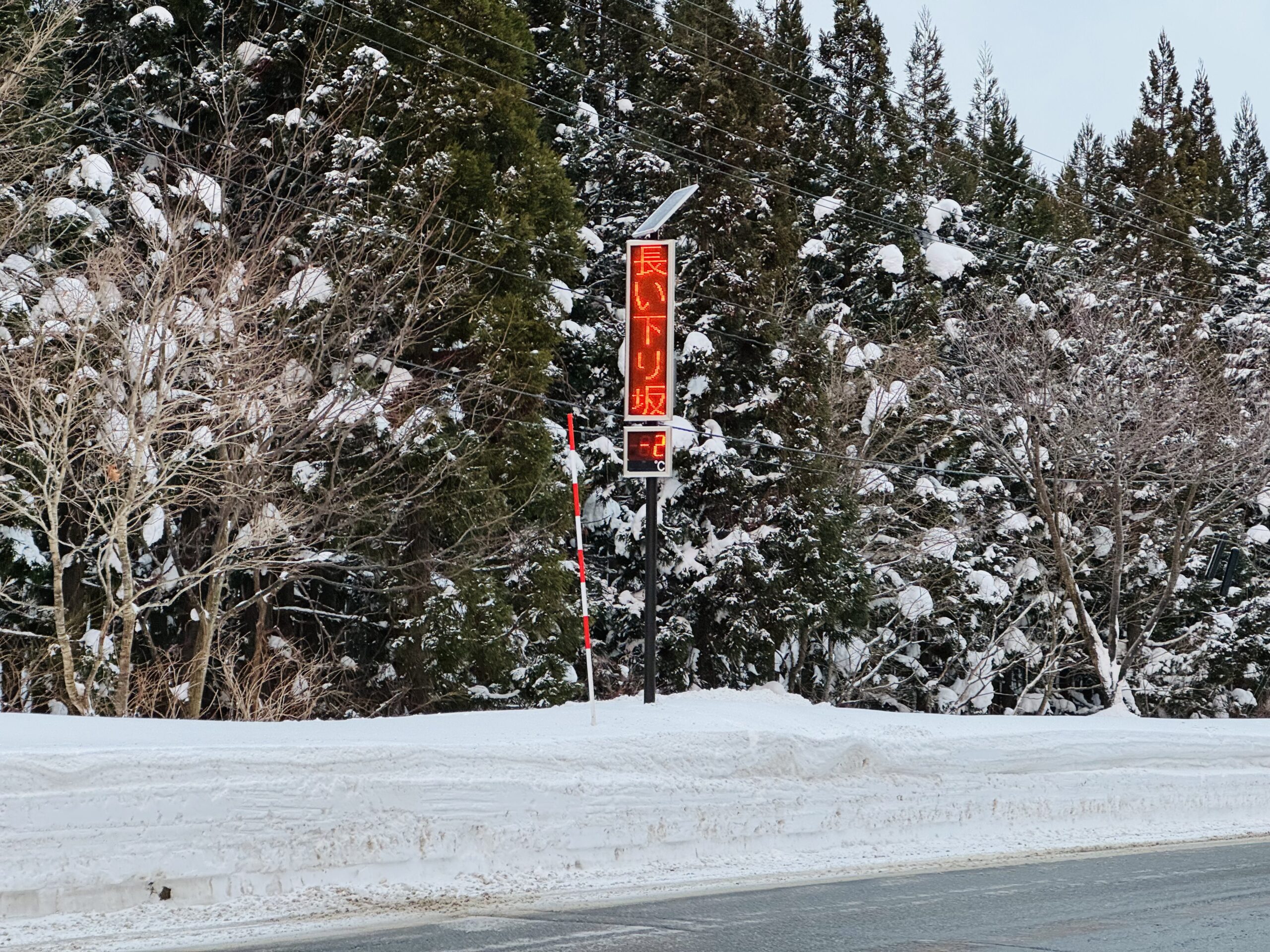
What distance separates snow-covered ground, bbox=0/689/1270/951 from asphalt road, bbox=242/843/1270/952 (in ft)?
2.05

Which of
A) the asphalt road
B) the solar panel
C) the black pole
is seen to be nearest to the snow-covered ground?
the black pole

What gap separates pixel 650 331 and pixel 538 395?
8.83m

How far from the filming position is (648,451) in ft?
38.6

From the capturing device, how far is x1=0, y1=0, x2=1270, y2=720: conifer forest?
1567cm

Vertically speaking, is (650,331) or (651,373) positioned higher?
(650,331)

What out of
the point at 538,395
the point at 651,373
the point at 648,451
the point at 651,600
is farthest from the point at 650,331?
the point at 538,395

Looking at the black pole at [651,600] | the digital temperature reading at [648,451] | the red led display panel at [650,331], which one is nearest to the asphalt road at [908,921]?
the black pole at [651,600]

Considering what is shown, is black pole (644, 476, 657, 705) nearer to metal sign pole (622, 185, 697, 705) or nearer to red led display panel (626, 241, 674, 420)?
metal sign pole (622, 185, 697, 705)

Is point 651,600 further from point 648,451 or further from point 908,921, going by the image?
point 908,921

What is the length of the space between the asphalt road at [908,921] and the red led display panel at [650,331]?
14.9ft

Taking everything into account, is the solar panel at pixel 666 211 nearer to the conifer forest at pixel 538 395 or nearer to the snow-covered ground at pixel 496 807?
the snow-covered ground at pixel 496 807

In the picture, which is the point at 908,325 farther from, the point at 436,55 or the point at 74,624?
the point at 74,624

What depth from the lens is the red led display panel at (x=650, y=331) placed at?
11.9 meters

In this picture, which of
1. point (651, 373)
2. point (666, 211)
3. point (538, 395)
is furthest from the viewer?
point (538, 395)
